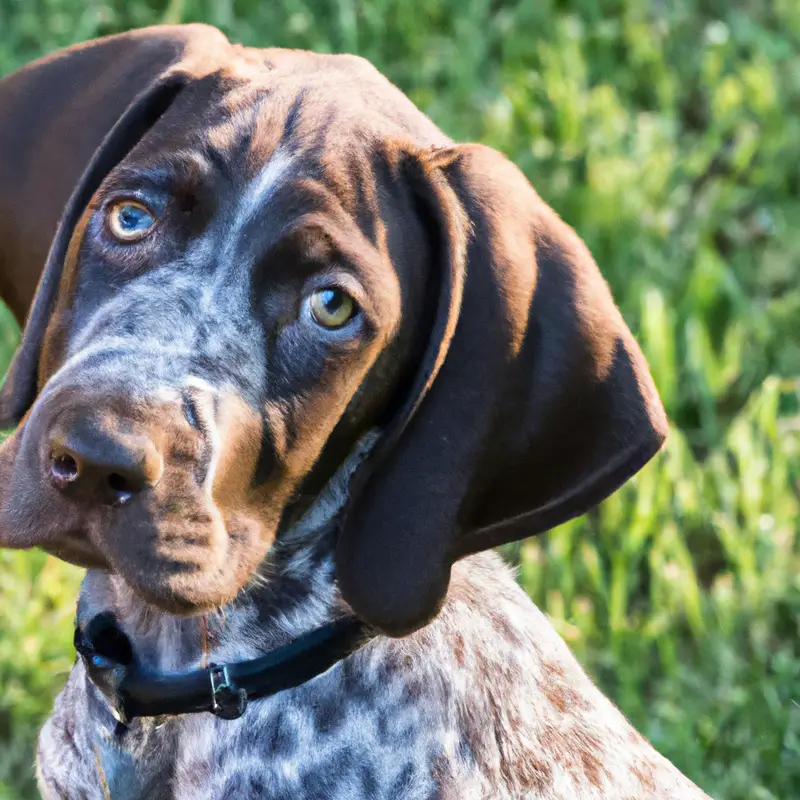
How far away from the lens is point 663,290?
22.8 feet

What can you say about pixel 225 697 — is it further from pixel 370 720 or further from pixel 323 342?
pixel 323 342

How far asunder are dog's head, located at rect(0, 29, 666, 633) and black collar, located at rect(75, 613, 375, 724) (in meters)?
0.15

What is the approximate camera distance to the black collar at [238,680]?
380 cm

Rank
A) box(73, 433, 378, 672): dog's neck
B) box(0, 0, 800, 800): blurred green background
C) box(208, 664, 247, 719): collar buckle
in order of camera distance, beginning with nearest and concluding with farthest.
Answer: box(208, 664, 247, 719): collar buckle < box(73, 433, 378, 672): dog's neck < box(0, 0, 800, 800): blurred green background

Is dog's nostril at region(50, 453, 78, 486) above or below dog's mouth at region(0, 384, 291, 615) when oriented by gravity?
above

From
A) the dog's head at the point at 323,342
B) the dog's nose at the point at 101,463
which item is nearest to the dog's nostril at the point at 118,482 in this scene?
the dog's nose at the point at 101,463

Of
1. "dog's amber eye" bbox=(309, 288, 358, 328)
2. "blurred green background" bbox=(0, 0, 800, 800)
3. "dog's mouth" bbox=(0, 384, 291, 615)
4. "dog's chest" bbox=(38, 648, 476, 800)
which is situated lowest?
"blurred green background" bbox=(0, 0, 800, 800)

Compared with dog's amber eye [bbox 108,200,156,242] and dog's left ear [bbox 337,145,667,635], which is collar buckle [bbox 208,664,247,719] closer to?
dog's left ear [bbox 337,145,667,635]

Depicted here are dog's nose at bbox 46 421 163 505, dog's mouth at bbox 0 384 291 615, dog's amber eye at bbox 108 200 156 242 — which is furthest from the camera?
dog's amber eye at bbox 108 200 156 242

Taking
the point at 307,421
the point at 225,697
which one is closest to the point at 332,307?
the point at 307,421

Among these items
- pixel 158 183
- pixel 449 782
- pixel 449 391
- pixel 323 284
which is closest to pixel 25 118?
pixel 158 183

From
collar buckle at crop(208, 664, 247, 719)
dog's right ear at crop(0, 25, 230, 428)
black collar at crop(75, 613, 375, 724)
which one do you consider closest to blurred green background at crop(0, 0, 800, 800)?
black collar at crop(75, 613, 375, 724)

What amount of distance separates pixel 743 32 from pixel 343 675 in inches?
209

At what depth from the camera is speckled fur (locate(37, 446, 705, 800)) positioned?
3.79m
